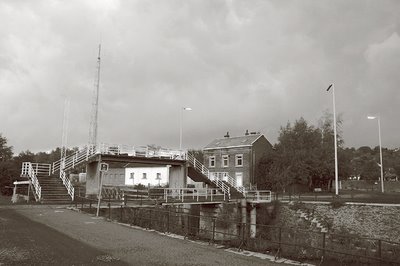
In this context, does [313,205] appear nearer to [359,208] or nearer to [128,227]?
[359,208]

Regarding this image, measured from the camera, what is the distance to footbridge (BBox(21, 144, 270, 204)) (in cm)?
2791

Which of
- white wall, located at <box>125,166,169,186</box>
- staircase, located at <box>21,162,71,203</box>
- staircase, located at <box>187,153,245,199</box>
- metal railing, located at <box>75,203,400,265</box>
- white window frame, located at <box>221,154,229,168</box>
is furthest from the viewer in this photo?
white wall, located at <box>125,166,169,186</box>

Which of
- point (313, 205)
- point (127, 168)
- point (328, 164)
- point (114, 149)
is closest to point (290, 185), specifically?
point (328, 164)

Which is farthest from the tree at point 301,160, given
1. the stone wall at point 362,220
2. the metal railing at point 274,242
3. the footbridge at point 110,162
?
the metal railing at point 274,242

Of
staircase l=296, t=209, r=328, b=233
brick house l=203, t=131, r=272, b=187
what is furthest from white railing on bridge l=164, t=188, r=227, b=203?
brick house l=203, t=131, r=272, b=187

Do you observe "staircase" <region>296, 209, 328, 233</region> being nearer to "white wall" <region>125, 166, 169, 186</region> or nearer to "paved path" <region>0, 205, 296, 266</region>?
"paved path" <region>0, 205, 296, 266</region>

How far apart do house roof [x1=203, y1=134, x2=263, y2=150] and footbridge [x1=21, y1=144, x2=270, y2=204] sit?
14794mm

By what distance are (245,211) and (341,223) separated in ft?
26.1

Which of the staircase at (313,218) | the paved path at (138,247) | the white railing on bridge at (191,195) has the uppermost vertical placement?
the white railing on bridge at (191,195)

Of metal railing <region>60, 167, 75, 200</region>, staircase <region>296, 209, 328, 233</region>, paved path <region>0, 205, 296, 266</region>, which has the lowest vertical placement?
staircase <region>296, 209, 328, 233</region>

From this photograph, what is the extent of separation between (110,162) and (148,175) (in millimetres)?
29908

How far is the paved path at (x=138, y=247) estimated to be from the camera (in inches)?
387

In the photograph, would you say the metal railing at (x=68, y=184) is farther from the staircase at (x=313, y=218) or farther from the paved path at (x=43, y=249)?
the staircase at (x=313, y=218)

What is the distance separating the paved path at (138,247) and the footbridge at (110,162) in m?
11.9
